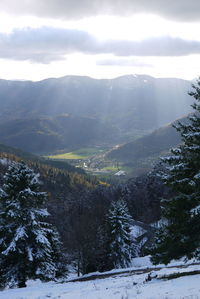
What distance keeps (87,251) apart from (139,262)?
7.91 meters

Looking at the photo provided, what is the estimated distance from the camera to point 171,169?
15156 mm

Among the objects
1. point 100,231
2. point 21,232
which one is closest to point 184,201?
point 21,232

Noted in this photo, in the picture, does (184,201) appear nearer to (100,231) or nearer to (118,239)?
(118,239)

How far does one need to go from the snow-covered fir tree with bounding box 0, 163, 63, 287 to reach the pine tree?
10668 mm

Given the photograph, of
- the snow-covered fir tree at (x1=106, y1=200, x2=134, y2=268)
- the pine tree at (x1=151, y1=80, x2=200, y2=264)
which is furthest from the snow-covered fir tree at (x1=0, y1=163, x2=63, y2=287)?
the snow-covered fir tree at (x1=106, y1=200, x2=134, y2=268)

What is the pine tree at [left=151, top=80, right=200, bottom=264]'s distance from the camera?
14906 millimetres

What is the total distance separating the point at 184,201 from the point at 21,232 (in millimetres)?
12790

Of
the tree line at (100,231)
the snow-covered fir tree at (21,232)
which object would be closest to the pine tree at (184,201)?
the tree line at (100,231)

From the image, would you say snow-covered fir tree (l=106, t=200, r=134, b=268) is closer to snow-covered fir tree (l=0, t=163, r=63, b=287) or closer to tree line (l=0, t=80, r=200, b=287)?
tree line (l=0, t=80, r=200, b=287)

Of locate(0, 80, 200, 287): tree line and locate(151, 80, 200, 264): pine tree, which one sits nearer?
locate(151, 80, 200, 264): pine tree

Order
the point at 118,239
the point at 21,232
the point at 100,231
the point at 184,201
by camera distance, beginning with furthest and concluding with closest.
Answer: the point at 100,231 → the point at 118,239 → the point at 21,232 → the point at 184,201

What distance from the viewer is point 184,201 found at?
15.2 metres

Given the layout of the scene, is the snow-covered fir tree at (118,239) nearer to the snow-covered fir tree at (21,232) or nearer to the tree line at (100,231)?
the tree line at (100,231)

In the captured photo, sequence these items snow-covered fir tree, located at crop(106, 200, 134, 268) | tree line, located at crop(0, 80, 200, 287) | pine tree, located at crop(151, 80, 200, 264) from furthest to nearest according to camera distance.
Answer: snow-covered fir tree, located at crop(106, 200, 134, 268), tree line, located at crop(0, 80, 200, 287), pine tree, located at crop(151, 80, 200, 264)
